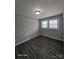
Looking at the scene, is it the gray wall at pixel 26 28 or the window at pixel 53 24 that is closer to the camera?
the gray wall at pixel 26 28

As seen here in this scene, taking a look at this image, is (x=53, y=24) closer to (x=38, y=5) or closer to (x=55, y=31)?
(x=55, y=31)

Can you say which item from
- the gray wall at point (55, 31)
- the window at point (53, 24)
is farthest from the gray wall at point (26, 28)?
the window at point (53, 24)

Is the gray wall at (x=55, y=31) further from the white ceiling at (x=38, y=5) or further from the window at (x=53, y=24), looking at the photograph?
the white ceiling at (x=38, y=5)

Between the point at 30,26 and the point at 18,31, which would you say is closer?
the point at 18,31

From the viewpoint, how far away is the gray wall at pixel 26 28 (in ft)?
11.7

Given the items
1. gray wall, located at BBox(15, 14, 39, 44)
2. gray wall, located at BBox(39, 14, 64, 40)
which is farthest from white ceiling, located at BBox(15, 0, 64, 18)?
gray wall, located at BBox(39, 14, 64, 40)

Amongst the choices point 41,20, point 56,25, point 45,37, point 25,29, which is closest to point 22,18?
point 25,29

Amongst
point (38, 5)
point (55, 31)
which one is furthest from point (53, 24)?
point (38, 5)

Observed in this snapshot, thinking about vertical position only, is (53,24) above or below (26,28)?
above

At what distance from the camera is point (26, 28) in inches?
155
